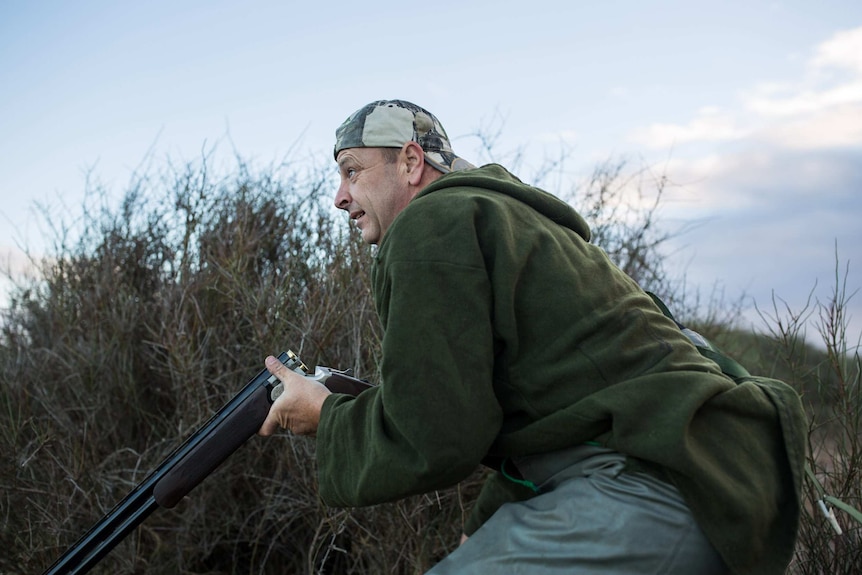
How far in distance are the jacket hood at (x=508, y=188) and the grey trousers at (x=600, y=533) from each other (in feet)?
2.20

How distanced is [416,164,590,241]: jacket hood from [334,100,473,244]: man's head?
1.13 ft

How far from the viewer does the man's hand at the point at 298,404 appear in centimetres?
237

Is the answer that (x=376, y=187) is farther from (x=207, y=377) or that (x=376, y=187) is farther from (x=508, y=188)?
(x=207, y=377)

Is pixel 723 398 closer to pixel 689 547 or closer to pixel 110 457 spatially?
pixel 689 547

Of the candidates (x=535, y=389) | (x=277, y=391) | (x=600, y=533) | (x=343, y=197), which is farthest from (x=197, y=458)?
(x=600, y=533)

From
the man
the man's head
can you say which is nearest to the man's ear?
the man's head

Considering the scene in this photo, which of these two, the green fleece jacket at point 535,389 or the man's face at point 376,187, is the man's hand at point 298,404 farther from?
the man's face at point 376,187

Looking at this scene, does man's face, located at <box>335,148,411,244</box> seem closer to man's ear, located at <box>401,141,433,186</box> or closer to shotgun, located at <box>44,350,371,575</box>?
man's ear, located at <box>401,141,433,186</box>

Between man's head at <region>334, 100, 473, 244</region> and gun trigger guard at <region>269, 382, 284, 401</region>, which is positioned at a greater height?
man's head at <region>334, 100, 473, 244</region>

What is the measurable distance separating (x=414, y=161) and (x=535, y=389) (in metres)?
0.95

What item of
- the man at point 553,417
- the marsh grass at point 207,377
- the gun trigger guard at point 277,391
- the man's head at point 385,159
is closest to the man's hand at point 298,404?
the gun trigger guard at point 277,391

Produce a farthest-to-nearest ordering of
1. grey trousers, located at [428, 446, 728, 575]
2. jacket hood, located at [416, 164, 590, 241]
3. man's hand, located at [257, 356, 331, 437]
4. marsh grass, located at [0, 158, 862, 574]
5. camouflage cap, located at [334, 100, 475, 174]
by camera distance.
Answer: marsh grass, located at [0, 158, 862, 574], camouflage cap, located at [334, 100, 475, 174], man's hand, located at [257, 356, 331, 437], jacket hood, located at [416, 164, 590, 241], grey trousers, located at [428, 446, 728, 575]

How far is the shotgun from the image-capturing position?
2.70 metres

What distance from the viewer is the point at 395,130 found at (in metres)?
2.56
